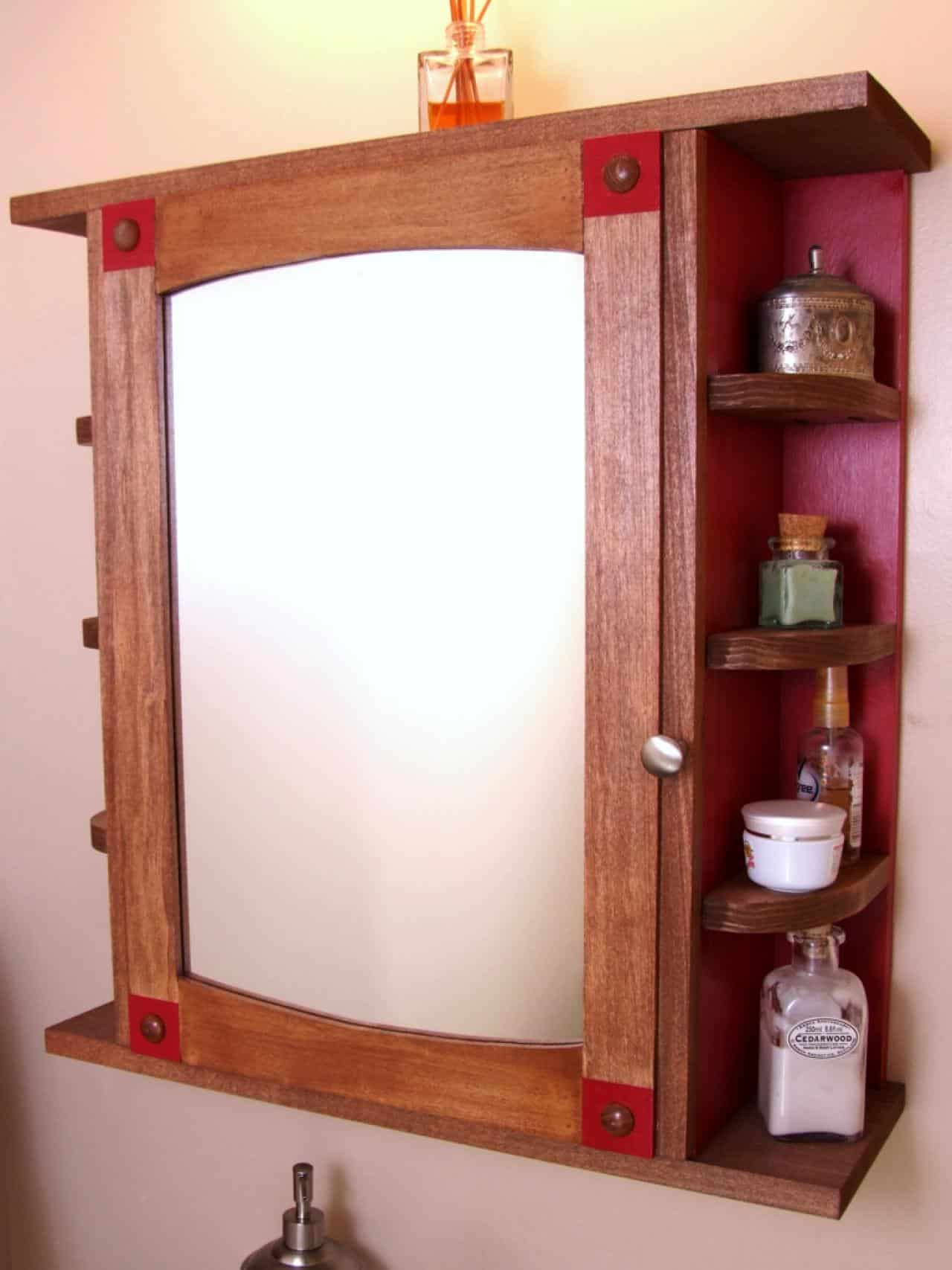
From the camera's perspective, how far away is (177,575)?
3.99ft

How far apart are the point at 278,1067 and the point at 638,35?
92cm

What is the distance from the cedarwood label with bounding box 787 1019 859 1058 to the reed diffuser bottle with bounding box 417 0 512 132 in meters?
0.74

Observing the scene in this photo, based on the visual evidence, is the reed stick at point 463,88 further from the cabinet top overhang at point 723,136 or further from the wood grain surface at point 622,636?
the wood grain surface at point 622,636

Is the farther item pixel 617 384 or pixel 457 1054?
pixel 457 1054

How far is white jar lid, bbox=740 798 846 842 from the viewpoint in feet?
3.36

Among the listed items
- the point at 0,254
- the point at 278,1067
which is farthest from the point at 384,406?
the point at 0,254

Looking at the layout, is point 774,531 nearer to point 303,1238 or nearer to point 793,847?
point 793,847

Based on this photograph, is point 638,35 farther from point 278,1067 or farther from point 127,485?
point 278,1067

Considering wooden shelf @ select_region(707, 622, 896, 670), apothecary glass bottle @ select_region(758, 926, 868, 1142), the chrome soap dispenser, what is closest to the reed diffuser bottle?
wooden shelf @ select_region(707, 622, 896, 670)

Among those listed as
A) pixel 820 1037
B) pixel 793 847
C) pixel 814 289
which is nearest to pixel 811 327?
pixel 814 289

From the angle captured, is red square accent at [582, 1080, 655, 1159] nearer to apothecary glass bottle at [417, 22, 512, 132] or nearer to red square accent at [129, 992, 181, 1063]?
red square accent at [129, 992, 181, 1063]

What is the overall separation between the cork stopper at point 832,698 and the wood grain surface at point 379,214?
0.38m

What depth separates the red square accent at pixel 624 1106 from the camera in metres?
1.04

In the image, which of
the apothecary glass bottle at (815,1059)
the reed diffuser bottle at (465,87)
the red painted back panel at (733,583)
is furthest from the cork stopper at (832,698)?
the reed diffuser bottle at (465,87)
